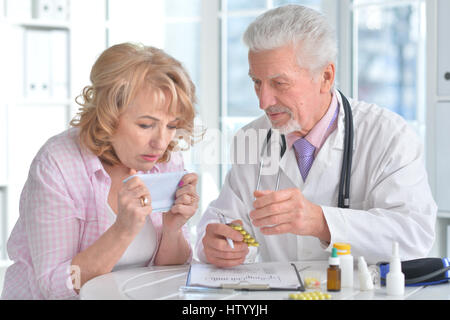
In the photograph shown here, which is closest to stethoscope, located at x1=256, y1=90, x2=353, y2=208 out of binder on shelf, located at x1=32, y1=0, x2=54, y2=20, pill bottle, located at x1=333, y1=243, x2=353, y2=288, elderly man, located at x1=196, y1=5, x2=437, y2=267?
elderly man, located at x1=196, y1=5, x2=437, y2=267

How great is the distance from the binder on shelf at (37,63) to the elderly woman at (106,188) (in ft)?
6.92

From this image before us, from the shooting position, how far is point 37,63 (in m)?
3.84

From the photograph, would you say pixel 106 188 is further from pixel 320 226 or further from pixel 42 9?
pixel 42 9

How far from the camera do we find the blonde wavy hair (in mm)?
1790

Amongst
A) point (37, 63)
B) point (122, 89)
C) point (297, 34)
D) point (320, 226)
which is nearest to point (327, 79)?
point (297, 34)

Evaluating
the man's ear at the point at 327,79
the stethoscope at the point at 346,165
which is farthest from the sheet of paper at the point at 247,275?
the man's ear at the point at 327,79

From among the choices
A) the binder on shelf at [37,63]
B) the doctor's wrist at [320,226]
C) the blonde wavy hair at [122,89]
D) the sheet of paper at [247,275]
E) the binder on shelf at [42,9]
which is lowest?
the sheet of paper at [247,275]

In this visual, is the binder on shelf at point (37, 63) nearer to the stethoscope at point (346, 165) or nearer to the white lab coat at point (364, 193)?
the white lab coat at point (364, 193)

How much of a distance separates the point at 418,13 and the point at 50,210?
9.13ft

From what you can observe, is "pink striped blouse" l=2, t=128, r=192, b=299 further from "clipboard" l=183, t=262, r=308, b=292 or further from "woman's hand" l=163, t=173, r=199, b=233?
"clipboard" l=183, t=262, r=308, b=292

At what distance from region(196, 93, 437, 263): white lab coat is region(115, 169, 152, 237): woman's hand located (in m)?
0.37

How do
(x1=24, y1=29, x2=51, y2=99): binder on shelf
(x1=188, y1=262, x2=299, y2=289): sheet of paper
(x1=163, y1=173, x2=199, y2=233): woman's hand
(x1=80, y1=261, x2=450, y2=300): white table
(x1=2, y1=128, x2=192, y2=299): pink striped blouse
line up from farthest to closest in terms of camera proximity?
(x1=24, y1=29, x2=51, y2=99): binder on shelf
(x1=163, y1=173, x2=199, y2=233): woman's hand
(x1=2, y1=128, x2=192, y2=299): pink striped blouse
(x1=188, y1=262, x2=299, y2=289): sheet of paper
(x1=80, y1=261, x2=450, y2=300): white table

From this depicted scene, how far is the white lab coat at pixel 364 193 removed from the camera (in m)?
1.78

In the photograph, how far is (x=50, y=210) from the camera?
1.67 metres
